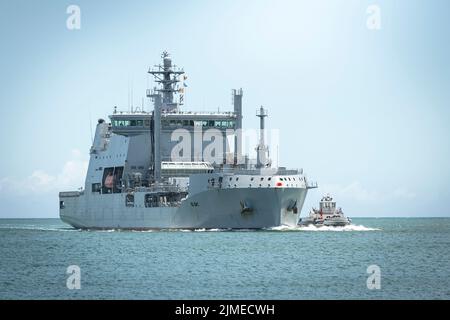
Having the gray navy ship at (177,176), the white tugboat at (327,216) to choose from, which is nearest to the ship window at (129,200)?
the gray navy ship at (177,176)

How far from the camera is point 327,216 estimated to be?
89.1 metres

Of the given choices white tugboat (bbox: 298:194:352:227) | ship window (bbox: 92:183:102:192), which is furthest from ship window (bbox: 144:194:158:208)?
white tugboat (bbox: 298:194:352:227)

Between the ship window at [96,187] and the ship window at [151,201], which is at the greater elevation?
the ship window at [96,187]

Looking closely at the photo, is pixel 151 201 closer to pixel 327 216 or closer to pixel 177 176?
pixel 177 176

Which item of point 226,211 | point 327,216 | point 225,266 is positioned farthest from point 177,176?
point 225,266

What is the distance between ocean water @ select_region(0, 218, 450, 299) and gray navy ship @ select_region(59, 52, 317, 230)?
5.32 feet

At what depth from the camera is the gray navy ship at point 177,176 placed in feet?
226

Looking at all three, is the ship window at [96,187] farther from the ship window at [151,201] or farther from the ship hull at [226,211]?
the ship window at [151,201]

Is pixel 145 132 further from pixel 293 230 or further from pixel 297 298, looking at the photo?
pixel 297 298

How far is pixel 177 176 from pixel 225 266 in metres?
29.7

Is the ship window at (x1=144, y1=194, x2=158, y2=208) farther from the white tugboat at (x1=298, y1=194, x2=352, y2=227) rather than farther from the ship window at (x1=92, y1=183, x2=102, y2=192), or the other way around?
the white tugboat at (x1=298, y1=194, x2=352, y2=227)

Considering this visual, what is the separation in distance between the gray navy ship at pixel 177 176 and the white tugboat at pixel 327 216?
12.4 meters
